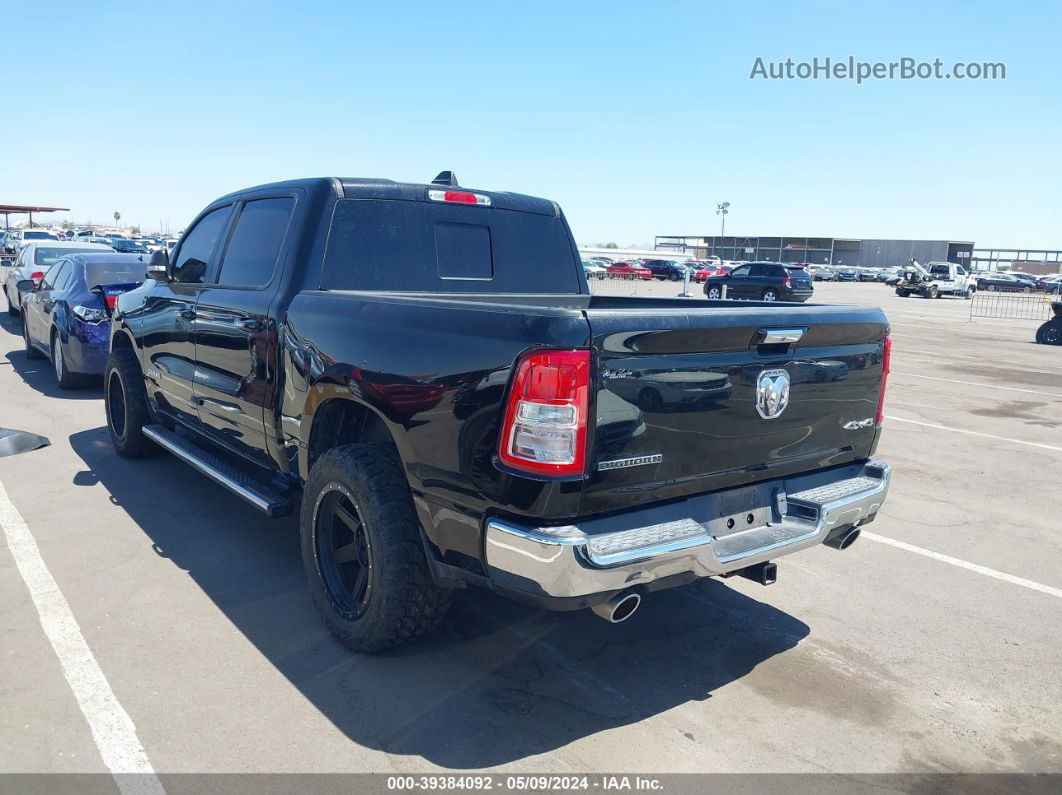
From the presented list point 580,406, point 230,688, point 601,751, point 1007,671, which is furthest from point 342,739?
point 1007,671

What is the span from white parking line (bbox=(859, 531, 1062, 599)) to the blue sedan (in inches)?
299

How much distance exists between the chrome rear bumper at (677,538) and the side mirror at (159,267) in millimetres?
4039

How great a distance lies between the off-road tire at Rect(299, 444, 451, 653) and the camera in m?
3.44

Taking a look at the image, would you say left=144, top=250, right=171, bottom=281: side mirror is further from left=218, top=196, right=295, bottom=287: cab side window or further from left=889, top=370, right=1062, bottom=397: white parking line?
left=889, top=370, right=1062, bottom=397: white parking line

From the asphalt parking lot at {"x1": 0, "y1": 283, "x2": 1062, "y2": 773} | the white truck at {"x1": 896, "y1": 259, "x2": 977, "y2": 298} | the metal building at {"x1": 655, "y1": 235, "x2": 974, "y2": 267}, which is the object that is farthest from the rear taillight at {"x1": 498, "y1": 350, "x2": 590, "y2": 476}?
the metal building at {"x1": 655, "y1": 235, "x2": 974, "y2": 267}

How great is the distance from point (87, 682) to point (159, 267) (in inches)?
131

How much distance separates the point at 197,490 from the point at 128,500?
18.2 inches

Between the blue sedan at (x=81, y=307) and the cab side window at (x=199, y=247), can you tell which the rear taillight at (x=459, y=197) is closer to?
the cab side window at (x=199, y=247)

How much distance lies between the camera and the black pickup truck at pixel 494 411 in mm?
2887

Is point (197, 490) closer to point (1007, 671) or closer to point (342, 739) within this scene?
point (342, 739)

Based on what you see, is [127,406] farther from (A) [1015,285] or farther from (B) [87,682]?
(A) [1015,285]

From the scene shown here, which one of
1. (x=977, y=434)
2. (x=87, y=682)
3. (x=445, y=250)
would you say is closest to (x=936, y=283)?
(x=977, y=434)

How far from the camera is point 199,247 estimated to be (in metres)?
5.70

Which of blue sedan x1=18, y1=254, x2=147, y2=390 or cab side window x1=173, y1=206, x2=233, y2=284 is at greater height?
cab side window x1=173, y1=206, x2=233, y2=284
